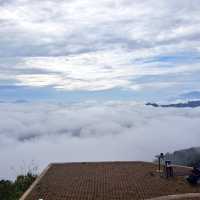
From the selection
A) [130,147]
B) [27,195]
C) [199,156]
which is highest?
[130,147]

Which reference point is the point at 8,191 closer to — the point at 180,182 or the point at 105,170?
the point at 105,170

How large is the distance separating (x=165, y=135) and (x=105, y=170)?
144021 millimetres

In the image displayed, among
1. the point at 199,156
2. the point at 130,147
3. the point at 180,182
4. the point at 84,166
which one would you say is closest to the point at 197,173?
the point at 180,182

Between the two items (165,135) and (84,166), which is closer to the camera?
(84,166)

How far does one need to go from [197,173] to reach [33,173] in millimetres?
12013

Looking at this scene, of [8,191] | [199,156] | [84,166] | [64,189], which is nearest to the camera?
[64,189]

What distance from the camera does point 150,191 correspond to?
66.1 feet

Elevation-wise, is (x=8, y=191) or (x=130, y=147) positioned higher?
(x=130, y=147)

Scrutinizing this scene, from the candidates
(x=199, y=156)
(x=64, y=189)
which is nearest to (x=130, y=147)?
(x=199, y=156)

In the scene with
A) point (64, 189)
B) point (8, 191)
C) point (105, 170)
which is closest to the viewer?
point (64, 189)

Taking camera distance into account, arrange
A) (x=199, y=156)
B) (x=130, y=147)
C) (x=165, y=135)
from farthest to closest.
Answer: (x=165, y=135)
(x=130, y=147)
(x=199, y=156)

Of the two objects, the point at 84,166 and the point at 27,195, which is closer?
the point at 27,195

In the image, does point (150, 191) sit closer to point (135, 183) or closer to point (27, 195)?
point (135, 183)

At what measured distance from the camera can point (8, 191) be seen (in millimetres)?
25078
